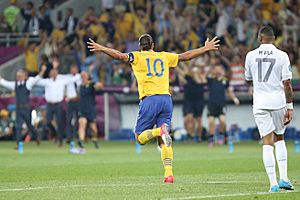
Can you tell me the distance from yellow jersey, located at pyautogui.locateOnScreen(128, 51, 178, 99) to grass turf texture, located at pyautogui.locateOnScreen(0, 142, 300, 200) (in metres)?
1.51

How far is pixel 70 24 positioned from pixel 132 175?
22.9 metres

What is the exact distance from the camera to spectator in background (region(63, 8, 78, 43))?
40.9 m

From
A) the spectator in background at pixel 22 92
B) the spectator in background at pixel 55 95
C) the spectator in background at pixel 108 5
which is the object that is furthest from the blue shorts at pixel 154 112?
the spectator in background at pixel 108 5

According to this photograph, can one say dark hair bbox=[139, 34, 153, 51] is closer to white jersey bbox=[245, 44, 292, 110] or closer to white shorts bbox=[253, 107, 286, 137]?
white jersey bbox=[245, 44, 292, 110]

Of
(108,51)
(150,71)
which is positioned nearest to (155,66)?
(150,71)

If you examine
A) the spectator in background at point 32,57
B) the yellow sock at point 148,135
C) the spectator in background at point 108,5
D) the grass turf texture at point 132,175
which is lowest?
the grass turf texture at point 132,175

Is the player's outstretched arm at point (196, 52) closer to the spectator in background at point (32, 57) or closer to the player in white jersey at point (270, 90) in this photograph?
the player in white jersey at point (270, 90)

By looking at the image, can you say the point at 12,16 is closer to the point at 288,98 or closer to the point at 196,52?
the point at 196,52

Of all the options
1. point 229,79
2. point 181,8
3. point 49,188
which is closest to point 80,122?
point 229,79

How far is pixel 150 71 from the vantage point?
683 inches

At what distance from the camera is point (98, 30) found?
1583 inches

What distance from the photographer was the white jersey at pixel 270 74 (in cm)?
1538

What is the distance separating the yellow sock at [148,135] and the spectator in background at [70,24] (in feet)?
77.6

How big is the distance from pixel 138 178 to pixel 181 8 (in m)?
23.2
